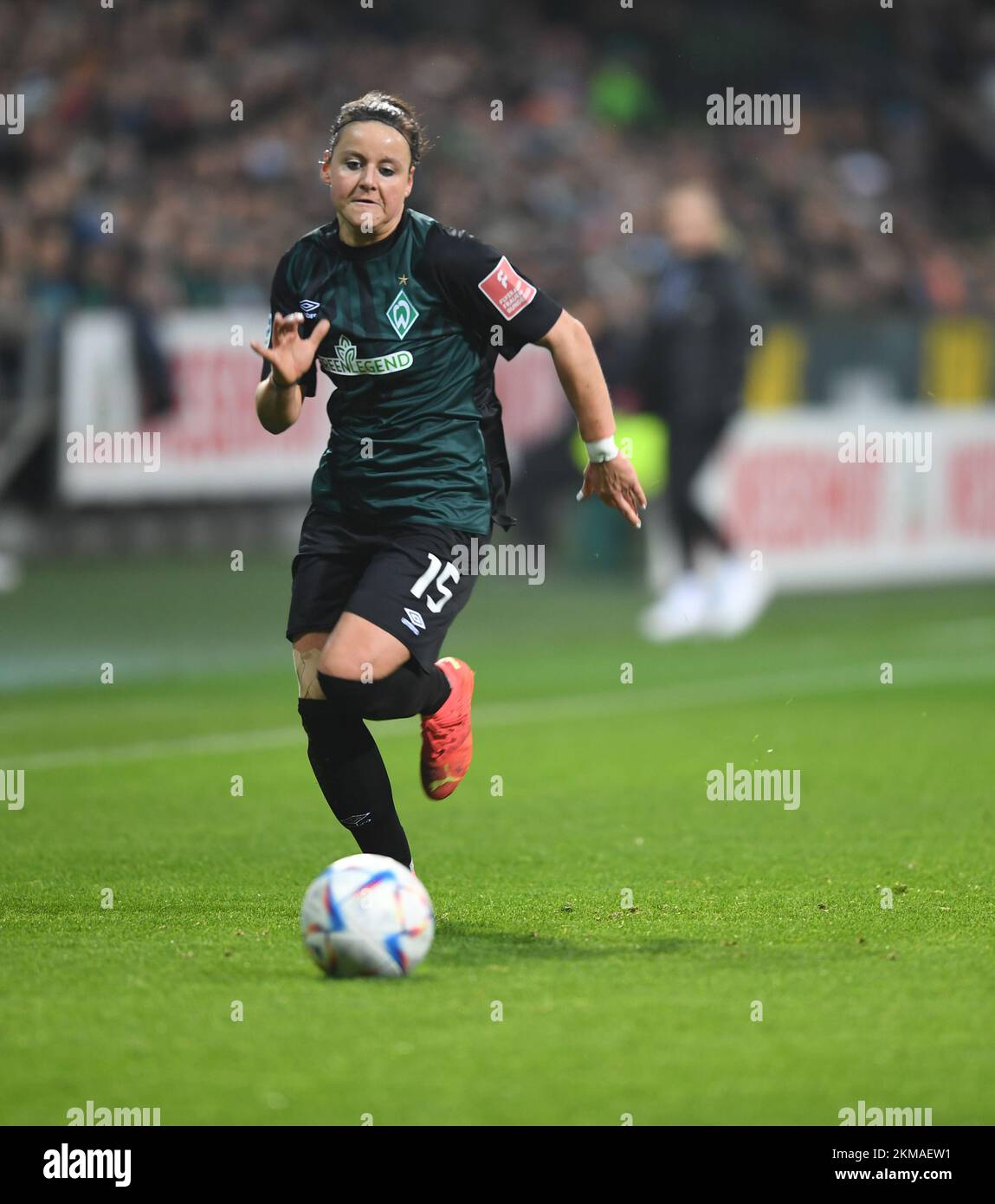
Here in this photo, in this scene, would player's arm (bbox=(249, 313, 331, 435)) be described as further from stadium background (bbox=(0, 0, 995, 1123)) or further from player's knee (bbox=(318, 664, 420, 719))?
stadium background (bbox=(0, 0, 995, 1123))

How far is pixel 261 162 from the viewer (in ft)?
62.5

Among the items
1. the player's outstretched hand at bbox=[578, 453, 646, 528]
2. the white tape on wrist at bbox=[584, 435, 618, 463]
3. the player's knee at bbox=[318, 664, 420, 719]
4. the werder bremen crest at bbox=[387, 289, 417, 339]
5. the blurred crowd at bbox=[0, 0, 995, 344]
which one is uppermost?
the blurred crowd at bbox=[0, 0, 995, 344]

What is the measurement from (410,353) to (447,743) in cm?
115

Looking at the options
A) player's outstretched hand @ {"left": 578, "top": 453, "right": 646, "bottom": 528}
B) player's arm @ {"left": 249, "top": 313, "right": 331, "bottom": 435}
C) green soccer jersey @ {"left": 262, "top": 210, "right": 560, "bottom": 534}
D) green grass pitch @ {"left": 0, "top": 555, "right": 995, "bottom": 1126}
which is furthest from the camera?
player's outstretched hand @ {"left": 578, "top": 453, "right": 646, "bottom": 528}

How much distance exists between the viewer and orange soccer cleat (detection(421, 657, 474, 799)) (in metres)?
6.32

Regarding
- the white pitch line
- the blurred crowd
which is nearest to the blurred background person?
the white pitch line

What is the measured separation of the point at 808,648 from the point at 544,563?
397 centimetres

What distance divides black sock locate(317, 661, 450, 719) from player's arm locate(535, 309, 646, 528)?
72 cm

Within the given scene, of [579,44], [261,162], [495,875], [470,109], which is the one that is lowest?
[495,875]

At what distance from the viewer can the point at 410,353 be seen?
6059mm

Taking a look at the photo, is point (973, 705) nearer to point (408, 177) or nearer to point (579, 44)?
point (408, 177)

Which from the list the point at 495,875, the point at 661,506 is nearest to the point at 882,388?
the point at 661,506

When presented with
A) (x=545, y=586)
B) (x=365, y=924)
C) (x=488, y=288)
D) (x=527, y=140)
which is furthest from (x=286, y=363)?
(x=527, y=140)

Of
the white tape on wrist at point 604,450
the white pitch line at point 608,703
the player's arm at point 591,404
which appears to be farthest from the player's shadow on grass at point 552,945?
the white pitch line at point 608,703
